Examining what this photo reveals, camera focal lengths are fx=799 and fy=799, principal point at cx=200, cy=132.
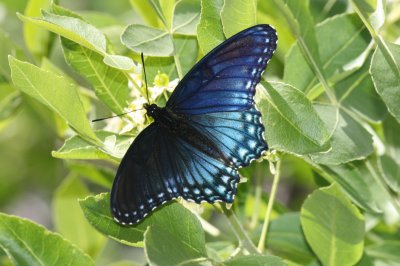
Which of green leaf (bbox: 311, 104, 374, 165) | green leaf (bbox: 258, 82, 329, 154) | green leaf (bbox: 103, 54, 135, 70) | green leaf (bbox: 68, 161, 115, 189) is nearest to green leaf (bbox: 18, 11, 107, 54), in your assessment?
green leaf (bbox: 103, 54, 135, 70)

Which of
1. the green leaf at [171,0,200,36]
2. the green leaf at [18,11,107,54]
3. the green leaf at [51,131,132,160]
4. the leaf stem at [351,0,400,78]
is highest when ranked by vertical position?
the green leaf at [18,11,107,54]

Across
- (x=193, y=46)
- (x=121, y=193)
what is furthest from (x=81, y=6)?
(x=121, y=193)

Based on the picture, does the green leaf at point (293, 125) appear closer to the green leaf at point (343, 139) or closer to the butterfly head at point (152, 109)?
the green leaf at point (343, 139)

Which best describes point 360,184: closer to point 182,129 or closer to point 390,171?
point 390,171

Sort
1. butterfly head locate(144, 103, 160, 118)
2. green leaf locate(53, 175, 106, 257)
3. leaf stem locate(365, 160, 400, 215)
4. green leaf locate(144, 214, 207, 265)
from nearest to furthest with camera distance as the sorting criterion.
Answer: green leaf locate(144, 214, 207, 265)
butterfly head locate(144, 103, 160, 118)
leaf stem locate(365, 160, 400, 215)
green leaf locate(53, 175, 106, 257)

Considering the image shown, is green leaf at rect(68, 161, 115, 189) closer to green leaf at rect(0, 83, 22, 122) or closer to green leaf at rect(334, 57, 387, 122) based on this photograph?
green leaf at rect(0, 83, 22, 122)

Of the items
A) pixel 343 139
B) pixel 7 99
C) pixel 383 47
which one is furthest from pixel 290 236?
pixel 7 99

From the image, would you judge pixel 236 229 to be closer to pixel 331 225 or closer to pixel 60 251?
pixel 331 225
